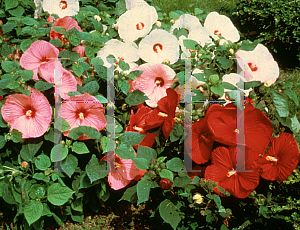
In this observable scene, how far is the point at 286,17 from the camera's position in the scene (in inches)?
114

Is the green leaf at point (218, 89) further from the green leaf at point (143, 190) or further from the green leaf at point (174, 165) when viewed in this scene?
the green leaf at point (143, 190)

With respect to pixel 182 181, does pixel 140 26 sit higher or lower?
higher

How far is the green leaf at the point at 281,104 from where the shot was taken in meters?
1.36

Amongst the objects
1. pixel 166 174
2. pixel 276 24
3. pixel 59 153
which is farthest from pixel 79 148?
pixel 276 24

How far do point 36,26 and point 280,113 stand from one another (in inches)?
54.2

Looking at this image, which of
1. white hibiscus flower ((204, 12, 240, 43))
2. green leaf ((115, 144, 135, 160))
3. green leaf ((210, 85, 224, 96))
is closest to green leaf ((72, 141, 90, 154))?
green leaf ((115, 144, 135, 160))

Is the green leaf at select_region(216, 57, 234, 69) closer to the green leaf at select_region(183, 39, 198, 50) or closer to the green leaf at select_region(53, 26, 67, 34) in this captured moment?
the green leaf at select_region(183, 39, 198, 50)

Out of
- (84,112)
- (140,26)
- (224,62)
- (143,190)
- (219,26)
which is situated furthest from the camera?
(219,26)

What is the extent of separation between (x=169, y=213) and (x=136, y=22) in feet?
3.64

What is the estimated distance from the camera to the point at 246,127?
1284 millimetres

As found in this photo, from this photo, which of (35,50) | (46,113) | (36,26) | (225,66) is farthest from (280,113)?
(36,26)

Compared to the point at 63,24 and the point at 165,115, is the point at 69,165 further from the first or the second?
the point at 63,24

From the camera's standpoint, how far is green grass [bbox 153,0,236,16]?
3296 millimetres

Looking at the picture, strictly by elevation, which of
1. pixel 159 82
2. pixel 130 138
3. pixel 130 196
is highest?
pixel 159 82
